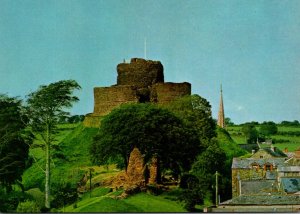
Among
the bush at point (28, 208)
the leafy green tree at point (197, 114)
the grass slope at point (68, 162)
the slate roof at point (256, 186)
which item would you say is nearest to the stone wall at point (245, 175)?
the slate roof at point (256, 186)

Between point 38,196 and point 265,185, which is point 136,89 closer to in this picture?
point 38,196

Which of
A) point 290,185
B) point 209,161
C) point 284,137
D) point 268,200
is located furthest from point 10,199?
point 284,137

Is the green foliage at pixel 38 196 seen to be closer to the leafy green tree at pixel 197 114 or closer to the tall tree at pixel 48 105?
the tall tree at pixel 48 105

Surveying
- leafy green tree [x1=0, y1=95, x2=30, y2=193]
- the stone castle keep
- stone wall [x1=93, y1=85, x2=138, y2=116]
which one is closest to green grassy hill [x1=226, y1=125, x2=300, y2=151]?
the stone castle keep

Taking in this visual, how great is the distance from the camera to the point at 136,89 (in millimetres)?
65812

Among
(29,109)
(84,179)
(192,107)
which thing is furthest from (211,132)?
(29,109)

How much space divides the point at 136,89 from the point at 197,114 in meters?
11.2

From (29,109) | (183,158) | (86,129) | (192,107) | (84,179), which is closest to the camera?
(29,109)

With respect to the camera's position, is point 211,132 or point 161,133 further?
point 211,132

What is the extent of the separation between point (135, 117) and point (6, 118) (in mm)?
7187

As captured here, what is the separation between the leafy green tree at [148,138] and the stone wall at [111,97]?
1772 cm

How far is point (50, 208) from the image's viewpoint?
37156 millimetres

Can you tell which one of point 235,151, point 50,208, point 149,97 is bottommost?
point 50,208

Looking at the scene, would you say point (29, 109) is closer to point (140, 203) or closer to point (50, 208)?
point (50, 208)
